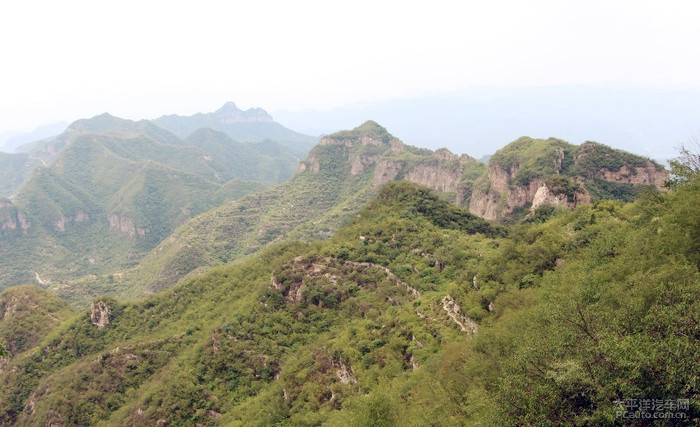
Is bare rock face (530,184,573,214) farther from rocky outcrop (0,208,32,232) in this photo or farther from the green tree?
rocky outcrop (0,208,32,232)

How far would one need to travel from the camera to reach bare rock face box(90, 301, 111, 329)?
55094 mm

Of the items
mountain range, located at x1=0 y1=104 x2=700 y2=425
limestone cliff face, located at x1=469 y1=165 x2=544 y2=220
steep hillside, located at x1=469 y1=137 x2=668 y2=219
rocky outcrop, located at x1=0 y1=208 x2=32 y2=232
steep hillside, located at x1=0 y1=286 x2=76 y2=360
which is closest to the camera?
mountain range, located at x1=0 y1=104 x2=700 y2=425

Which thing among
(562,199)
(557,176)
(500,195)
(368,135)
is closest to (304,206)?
(368,135)

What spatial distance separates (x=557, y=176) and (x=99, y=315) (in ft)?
229

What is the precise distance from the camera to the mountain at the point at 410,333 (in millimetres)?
14578

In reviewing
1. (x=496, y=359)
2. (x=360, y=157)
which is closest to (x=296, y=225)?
(x=360, y=157)

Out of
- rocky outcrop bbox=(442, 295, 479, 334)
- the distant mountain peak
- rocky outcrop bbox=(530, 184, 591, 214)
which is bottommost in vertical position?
rocky outcrop bbox=(442, 295, 479, 334)

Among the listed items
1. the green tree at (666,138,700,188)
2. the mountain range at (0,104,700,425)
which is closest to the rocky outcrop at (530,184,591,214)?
the mountain range at (0,104,700,425)

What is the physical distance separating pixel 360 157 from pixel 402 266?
127 meters

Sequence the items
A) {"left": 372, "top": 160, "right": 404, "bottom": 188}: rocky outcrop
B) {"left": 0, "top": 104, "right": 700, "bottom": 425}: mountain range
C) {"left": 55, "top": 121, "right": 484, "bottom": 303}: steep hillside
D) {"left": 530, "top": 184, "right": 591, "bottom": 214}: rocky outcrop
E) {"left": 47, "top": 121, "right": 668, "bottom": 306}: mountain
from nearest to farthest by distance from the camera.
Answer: {"left": 0, "top": 104, "right": 700, "bottom": 425}: mountain range → {"left": 530, "top": 184, "right": 591, "bottom": 214}: rocky outcrop → {"left": 47, "top": 121, "right": 668, "bottom": 306}: mountain → {"left": 55, "top": 121, "right": 484, "bottom": 303}: steep hillside → {"left": 372, "top": 160, "right": 404, "bottom": 188}: rocky outcrop

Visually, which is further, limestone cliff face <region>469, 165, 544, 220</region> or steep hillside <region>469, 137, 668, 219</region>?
limestone cliff face <region>469, 165, 544, 220</region>

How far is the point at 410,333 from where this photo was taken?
33.2 metres

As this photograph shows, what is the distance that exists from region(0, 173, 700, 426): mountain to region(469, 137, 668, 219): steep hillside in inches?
435

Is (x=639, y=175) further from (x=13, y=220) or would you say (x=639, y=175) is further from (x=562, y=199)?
(x=13, y=220)
